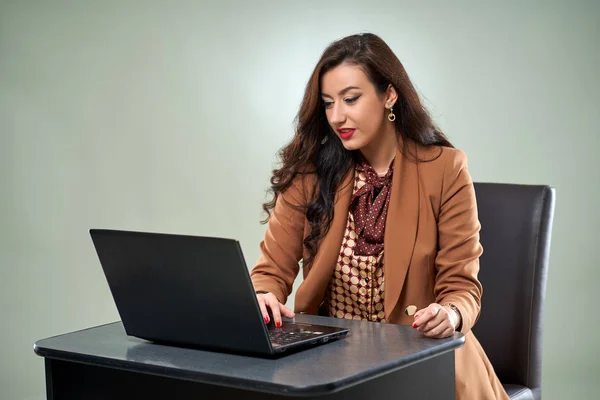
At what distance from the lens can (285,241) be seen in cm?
238

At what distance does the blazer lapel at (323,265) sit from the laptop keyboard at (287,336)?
56 cm

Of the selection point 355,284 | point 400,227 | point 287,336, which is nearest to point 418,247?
point 400,227

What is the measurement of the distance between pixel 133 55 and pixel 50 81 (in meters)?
0.38

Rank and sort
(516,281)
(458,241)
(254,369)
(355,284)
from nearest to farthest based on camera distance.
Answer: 1. (254,369)
2. (458,241)
3. (355,284)
4. (516,281)

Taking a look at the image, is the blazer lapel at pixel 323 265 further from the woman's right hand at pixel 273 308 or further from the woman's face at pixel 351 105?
the woman's right hand at pixel 273 308

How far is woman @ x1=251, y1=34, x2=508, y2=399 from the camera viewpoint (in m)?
2.21

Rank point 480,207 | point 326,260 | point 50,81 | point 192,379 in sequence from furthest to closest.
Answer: point 50,81 → point 480,207 → point 326,260 → point 192,379

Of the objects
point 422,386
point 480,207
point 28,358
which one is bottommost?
point 28,358

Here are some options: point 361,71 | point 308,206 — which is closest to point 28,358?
point 308,206

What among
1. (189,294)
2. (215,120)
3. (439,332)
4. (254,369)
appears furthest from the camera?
(215,120)

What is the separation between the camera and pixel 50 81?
398 centimetres

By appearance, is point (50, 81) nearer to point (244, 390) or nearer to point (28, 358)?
point (28, 358)

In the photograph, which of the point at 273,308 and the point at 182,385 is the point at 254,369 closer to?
the point at 182,385

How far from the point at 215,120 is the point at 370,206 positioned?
199cm
